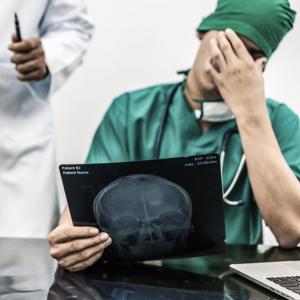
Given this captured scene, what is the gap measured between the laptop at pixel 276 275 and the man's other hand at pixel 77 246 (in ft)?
0.73

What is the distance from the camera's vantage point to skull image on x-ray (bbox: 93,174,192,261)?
3.42 feet

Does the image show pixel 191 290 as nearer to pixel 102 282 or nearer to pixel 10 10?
pixel 102 282

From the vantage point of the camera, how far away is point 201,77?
1.53 metres

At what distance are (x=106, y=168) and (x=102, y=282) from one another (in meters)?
0.18

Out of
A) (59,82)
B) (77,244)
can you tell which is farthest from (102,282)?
(59,82)

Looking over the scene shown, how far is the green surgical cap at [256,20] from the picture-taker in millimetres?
1489

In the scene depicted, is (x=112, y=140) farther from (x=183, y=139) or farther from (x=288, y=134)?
(x=288, y=134)

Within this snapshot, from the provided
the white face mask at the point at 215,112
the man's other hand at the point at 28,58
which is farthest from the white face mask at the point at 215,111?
the man's other hand at the point at 28,58

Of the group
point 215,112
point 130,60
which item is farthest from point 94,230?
point 130,60

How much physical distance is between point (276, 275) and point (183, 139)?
59 cm

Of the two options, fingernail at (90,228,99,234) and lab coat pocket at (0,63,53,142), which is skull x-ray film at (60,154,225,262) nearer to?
fingernail at (90,228,99,234)

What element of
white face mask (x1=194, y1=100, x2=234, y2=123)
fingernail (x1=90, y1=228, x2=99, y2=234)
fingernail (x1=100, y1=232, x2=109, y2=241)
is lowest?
fingernail (x1=100, y1=232, x2=109, y2=241)

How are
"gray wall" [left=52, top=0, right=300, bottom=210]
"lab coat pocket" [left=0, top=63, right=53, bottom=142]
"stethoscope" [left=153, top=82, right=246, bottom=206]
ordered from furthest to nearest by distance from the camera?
"gray wall" [left=52, top=0, right=300, bottom=210]
"lab coat pocket" [left=0, top=63, right=53, bottom=142]
"stethoscope" [left=153, top=82, right=246, bottom=206]

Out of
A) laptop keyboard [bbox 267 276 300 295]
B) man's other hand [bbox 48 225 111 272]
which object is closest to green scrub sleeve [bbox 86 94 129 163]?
man's other hand [bbox 48 225 111 272]
